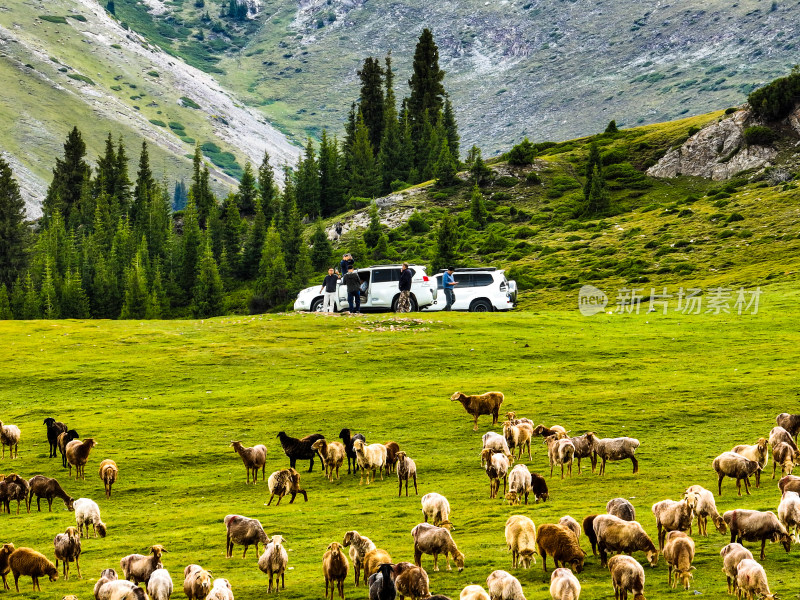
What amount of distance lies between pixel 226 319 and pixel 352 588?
122 feet

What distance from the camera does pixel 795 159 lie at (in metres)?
87.4

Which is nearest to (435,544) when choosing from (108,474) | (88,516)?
(88,516)

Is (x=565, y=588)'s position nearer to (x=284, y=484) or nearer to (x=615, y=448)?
(x=615, y=448)

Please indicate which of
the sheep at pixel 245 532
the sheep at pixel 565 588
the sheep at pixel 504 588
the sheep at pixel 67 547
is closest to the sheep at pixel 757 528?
the sheep at pixel 565 588

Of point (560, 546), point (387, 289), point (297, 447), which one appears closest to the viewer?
point (560, 546)

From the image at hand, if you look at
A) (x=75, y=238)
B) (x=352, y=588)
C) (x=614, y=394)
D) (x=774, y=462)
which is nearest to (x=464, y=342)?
(x=614, y=394)

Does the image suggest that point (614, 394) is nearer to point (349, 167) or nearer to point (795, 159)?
point (795, 159)

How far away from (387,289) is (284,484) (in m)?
A: 29.4

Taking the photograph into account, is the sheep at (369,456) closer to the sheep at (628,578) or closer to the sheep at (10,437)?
the sheep at (628,578)

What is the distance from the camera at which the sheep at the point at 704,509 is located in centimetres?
1709

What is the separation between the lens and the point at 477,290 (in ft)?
172

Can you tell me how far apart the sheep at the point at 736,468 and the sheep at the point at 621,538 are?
472 cm

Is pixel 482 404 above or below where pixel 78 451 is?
above

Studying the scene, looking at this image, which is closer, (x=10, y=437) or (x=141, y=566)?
(x=141, y=566)
